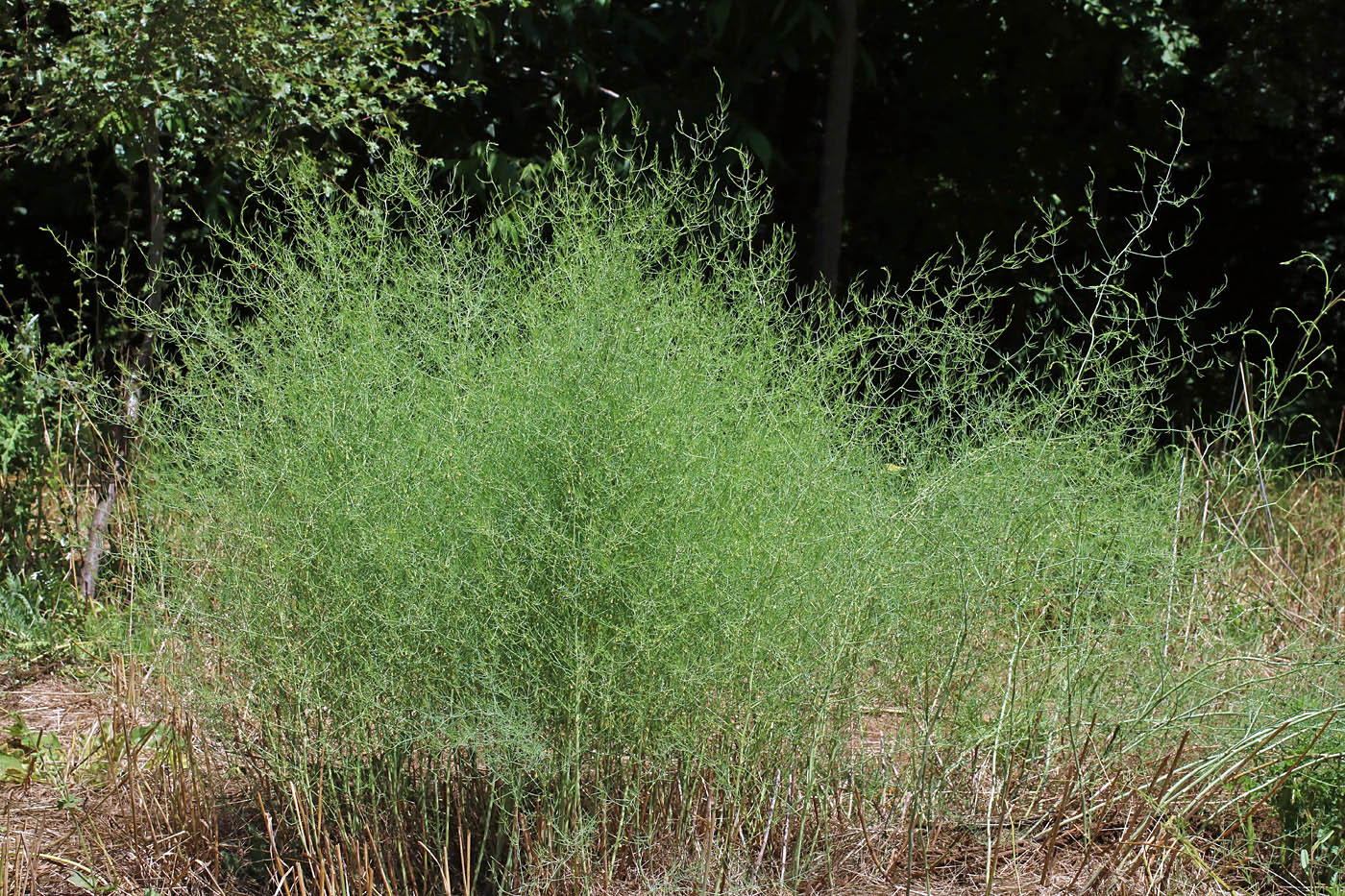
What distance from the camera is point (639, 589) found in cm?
212

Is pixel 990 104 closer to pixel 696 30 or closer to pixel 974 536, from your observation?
pixel 696 30

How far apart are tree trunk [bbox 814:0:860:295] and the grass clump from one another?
128 inches

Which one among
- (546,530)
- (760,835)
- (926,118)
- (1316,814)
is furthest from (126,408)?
(926,118)

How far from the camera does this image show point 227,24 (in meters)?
3.70

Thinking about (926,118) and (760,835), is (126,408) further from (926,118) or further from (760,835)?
(926,118)

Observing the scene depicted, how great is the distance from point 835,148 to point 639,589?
14.3 ft

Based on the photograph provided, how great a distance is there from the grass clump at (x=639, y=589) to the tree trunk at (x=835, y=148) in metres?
3.25

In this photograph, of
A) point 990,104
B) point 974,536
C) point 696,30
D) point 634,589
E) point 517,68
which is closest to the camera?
point 634,589

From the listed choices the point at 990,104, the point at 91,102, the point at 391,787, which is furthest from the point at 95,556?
the point at 990,104

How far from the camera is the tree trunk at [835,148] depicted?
19.2 ft

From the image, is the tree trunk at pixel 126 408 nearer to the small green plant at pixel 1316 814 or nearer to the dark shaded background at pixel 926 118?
the dark shaded background at pixel 926 118

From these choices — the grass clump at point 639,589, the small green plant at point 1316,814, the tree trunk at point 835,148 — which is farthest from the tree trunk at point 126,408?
the small green plant at point 1316,814

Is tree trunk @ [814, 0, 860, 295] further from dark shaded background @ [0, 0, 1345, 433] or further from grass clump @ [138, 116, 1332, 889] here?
grass clump @ [138, 116, 1332, 889]

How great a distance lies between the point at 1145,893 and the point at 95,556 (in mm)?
3271
